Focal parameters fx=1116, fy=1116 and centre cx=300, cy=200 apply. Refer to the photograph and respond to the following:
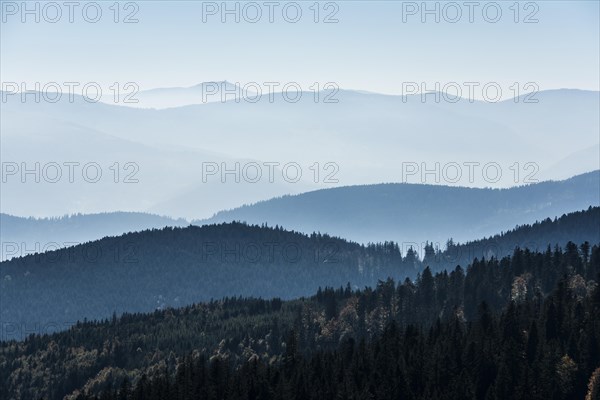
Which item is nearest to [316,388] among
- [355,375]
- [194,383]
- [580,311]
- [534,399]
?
[355,375]

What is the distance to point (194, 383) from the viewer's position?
597ft

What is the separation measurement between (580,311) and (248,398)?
55838mm

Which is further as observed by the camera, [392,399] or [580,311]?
[580,311]

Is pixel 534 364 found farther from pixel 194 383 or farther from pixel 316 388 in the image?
pixel 194 383

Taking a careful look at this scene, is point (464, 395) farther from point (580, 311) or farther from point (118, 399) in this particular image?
point (118, 399)

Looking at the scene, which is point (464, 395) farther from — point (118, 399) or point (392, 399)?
point (118, 399)

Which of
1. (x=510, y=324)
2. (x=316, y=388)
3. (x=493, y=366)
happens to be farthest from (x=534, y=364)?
(x=316, y=388)

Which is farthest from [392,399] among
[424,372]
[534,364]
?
[534,364]

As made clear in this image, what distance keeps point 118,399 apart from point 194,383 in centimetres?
1526

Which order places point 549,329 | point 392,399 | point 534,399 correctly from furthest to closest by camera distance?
point 549,329 < point 392,399 < point 534,399

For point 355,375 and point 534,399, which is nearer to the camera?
point 534,399

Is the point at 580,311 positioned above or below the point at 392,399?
above

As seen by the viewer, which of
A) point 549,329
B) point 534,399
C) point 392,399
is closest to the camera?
point 534,399

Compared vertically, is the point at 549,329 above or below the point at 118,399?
above
